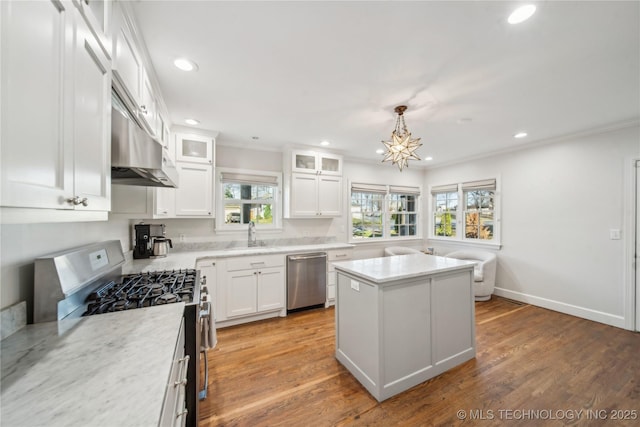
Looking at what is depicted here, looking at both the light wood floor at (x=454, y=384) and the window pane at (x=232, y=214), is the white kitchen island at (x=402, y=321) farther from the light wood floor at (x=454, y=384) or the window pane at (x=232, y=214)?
the window pane at (x=232, y=214)

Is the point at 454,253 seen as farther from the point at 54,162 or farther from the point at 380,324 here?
→ the point at 54,162

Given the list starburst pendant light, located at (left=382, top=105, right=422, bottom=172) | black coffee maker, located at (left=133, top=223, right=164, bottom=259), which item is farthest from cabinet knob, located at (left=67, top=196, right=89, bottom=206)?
starburst pendant light, located at (left=382, top=105, right=422, bottom=172)

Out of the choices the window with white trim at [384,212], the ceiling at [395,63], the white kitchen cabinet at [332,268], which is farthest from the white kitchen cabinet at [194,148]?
the window with white trim at [384,212]

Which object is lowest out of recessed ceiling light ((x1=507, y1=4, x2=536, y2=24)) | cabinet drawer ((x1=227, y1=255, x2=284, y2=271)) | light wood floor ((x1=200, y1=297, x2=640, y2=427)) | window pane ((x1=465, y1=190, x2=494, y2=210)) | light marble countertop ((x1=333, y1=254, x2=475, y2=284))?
light wood floor ((x1=200, y1=297, x2=640, y2=427))

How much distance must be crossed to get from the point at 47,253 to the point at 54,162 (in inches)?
29.2

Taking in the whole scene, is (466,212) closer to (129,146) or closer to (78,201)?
(129,146)

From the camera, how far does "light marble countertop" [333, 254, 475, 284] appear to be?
1.83m

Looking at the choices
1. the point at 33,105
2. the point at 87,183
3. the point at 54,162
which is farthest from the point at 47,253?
the point at 33,105

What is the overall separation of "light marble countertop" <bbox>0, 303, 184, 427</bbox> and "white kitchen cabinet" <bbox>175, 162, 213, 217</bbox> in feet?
7.07

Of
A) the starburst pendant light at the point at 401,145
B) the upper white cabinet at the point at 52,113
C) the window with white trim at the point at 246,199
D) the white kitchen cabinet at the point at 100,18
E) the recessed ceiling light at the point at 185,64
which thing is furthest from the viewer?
the window with white trim at the point at 246,199

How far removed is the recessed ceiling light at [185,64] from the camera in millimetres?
1790

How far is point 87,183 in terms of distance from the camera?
35.4 inches

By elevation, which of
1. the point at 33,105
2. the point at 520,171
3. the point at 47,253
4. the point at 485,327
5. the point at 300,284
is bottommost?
the point at 485,327

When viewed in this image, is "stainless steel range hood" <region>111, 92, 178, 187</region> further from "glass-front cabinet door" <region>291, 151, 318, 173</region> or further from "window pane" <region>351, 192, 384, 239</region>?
"window pane" <region>351, 192, 384, 239</region>
